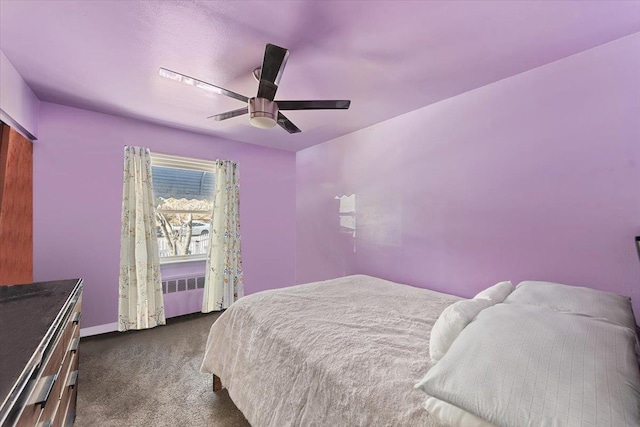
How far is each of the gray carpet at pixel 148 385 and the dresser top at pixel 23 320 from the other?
871 millimetres

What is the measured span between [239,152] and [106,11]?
98.2 inches

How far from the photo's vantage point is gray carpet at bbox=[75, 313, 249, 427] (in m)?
1.71

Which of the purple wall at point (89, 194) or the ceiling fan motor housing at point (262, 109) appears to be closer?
the ceiling fan motor housing at point (262, 109)

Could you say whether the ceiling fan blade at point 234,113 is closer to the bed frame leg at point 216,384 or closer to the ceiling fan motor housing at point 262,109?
the ceiling fan motor housing at point 262,109

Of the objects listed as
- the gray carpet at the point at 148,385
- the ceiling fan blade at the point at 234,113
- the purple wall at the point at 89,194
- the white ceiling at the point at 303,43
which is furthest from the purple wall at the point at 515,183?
the purple wall at the point at 89,194

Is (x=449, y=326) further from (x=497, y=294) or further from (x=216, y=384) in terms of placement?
(x=216, y=384)

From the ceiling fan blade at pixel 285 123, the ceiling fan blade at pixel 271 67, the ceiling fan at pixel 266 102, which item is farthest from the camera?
the ceiling fan blade at pixel 285 123

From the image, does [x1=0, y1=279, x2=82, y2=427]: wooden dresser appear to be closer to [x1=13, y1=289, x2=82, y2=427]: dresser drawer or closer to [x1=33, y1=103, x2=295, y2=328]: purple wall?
[x1=13, y1=289, x2=82, y2=427]: dresser drawer

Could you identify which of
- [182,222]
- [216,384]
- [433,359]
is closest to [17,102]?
[182,222]

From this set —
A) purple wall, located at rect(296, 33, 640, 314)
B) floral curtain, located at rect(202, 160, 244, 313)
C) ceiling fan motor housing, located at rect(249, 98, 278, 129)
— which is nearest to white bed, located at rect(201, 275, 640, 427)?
purple wall, located at rect(296, 33, 640, 314)

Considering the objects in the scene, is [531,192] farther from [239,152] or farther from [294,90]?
[239,152]

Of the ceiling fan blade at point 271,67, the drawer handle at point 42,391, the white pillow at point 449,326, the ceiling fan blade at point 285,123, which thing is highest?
the ceiling fan blade at point 271,67

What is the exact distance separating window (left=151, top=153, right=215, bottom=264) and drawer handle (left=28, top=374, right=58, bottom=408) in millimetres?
2713

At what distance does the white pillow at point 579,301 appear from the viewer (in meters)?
1.16
